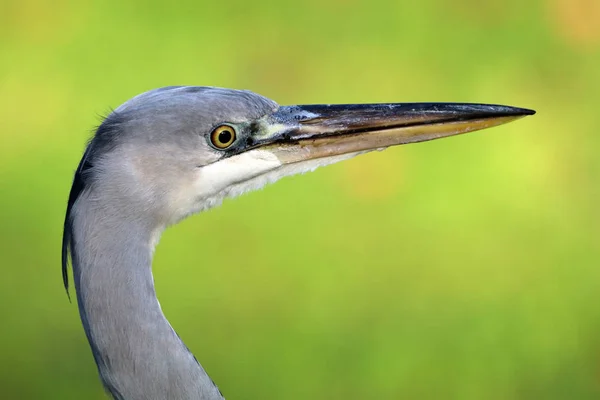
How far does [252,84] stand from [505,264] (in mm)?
1152

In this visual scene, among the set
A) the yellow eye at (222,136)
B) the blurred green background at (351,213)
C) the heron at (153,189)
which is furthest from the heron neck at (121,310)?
the blurred green background at (351,213)

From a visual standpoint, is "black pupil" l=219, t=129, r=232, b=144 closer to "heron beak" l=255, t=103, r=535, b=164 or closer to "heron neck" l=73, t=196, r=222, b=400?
"heron beak" l=255, t=103, r=535, b=164

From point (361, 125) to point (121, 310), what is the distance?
0.46m

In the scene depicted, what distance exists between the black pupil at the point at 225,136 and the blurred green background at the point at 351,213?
54.3 inches

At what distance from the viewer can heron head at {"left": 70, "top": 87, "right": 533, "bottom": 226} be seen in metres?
1.14

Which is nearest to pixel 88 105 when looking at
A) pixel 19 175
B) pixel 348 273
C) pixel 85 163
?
pixel 19 175

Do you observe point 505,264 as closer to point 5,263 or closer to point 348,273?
point 348,273

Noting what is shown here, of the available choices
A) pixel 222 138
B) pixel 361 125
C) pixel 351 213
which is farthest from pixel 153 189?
pixel 351 213

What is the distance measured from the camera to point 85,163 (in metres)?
1.14

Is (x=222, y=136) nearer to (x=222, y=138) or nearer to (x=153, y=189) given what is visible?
(x=222, y=138)

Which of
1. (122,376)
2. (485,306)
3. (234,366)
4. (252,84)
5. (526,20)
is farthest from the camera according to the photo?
(526,20)

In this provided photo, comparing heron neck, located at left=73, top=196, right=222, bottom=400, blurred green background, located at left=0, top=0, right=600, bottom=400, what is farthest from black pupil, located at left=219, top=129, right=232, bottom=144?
blurred green background, located at left=0, top=0, right=600, bottom=400

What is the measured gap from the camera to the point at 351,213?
2943mm

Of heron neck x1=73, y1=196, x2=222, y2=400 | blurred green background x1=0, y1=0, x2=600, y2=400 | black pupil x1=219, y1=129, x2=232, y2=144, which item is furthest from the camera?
blurred green background x1=0, y1=0, x2=600, y2=400
